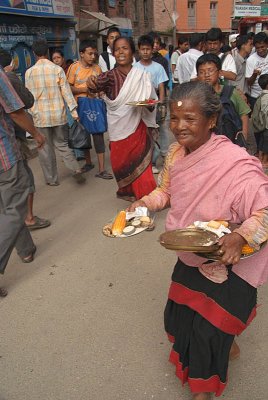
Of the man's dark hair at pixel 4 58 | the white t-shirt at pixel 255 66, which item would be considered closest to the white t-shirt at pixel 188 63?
the white t-shirt at pixel 255 66

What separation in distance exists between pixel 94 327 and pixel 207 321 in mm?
1028

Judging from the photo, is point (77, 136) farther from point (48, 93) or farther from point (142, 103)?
point (142, 103)

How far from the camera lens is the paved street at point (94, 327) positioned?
2036mm

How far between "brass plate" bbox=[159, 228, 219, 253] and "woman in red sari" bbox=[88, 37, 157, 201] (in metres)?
2.50

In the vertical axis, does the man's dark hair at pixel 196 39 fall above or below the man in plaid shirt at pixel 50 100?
above

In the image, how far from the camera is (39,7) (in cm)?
1036

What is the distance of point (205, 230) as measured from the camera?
143 cm

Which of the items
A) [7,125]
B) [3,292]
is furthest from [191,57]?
[3,292]

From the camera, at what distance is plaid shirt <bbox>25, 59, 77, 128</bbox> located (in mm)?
4539

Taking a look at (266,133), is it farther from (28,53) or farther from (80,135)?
(28,53)

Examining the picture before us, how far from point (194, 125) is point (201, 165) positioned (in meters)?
0.16

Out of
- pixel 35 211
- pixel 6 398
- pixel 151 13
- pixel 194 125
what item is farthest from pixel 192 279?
pixel 151 13

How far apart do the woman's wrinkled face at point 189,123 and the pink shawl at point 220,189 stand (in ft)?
0.15

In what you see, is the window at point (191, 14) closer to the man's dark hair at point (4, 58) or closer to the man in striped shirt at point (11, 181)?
the man's dark hair at point (4, 58)
